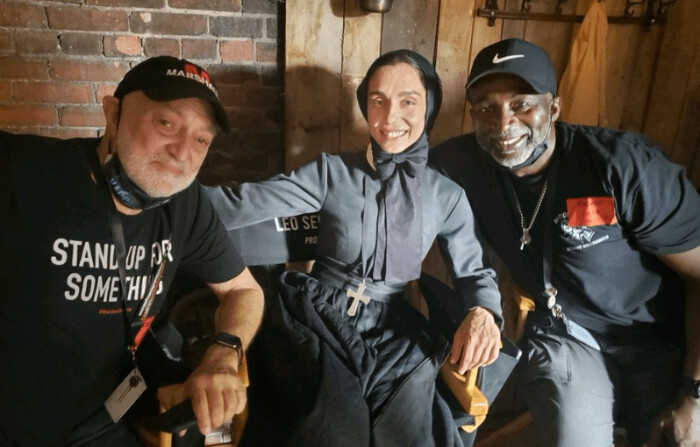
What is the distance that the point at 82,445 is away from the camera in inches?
46.4

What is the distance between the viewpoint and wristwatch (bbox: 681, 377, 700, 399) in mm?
1468

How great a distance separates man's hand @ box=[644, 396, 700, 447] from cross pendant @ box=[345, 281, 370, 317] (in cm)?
102

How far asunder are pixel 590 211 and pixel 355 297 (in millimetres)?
837

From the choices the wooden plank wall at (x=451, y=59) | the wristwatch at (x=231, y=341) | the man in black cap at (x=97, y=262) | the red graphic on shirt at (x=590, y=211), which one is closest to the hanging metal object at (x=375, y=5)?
the wooden plank wall at (x=451, y=59)

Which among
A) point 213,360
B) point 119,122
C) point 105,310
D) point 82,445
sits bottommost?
point 82,445

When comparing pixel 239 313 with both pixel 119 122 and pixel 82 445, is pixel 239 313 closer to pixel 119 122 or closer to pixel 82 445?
pixel 82 445

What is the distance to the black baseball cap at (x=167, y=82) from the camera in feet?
3.70

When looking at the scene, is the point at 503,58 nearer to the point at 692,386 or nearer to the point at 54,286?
the point at 692,386

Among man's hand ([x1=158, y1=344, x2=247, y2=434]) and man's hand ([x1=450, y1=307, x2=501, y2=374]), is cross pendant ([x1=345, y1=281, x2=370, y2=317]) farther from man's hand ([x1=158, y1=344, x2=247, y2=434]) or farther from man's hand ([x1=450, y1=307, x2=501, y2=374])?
man's hand ([x1=158, y1=344, x2=247, y2=434])

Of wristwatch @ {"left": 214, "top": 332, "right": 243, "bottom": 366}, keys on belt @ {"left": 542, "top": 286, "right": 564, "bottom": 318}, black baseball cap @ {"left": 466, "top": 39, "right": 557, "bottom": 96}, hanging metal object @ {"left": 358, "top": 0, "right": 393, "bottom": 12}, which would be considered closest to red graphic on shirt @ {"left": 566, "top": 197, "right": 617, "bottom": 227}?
keys on belt @ {"left": 542, "top": 286, "right": 564, "bottom": 318}

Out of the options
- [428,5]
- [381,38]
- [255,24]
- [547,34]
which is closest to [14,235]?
[255,24]

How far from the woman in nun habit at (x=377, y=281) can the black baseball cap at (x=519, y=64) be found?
0.18m

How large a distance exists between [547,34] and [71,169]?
1.85 metres

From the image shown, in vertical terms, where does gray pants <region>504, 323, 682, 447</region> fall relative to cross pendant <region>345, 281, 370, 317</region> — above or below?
below
